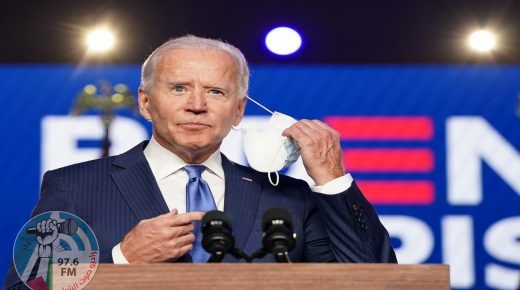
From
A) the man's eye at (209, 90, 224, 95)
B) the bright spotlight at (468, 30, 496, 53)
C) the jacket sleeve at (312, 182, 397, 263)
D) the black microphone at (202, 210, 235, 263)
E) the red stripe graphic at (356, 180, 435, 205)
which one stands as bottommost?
the black microphone at (202, 210, 235, 263)

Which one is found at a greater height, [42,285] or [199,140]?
[199,140]

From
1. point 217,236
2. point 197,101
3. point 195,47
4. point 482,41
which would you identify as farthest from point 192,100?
point 482,41

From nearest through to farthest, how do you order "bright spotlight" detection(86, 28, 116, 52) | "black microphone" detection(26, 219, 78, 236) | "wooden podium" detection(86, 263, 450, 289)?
"wooden podium" detection(86, 263, 450, 289), "black microphone" detection(26, 219, 78, 236), "bright spotlight" detection(86, 28, 116, 52)

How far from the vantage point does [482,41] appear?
4891 millimetres

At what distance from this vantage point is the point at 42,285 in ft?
7.55

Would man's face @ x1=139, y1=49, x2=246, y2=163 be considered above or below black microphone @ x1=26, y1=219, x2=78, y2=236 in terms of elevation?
above

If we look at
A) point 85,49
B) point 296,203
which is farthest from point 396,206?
point 296,203

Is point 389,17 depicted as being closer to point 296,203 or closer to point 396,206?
point 396,206

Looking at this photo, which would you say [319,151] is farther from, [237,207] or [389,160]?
[389,160]

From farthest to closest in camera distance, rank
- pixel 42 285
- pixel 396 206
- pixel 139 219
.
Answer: pixel 396 206 < pixel 139 219 < pixel 42 285

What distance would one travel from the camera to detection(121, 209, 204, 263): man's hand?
92.0 inches

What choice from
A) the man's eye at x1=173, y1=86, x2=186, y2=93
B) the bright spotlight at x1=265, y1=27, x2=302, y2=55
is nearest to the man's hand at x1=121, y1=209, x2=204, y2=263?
the man's eye at x1=173, y1=86, x2=186, y2=93

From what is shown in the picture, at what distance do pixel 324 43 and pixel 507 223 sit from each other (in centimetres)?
97

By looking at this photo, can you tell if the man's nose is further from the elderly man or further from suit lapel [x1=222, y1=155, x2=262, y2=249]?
suit lapel [x1=222, y1=155, x2=262, y2=249]
